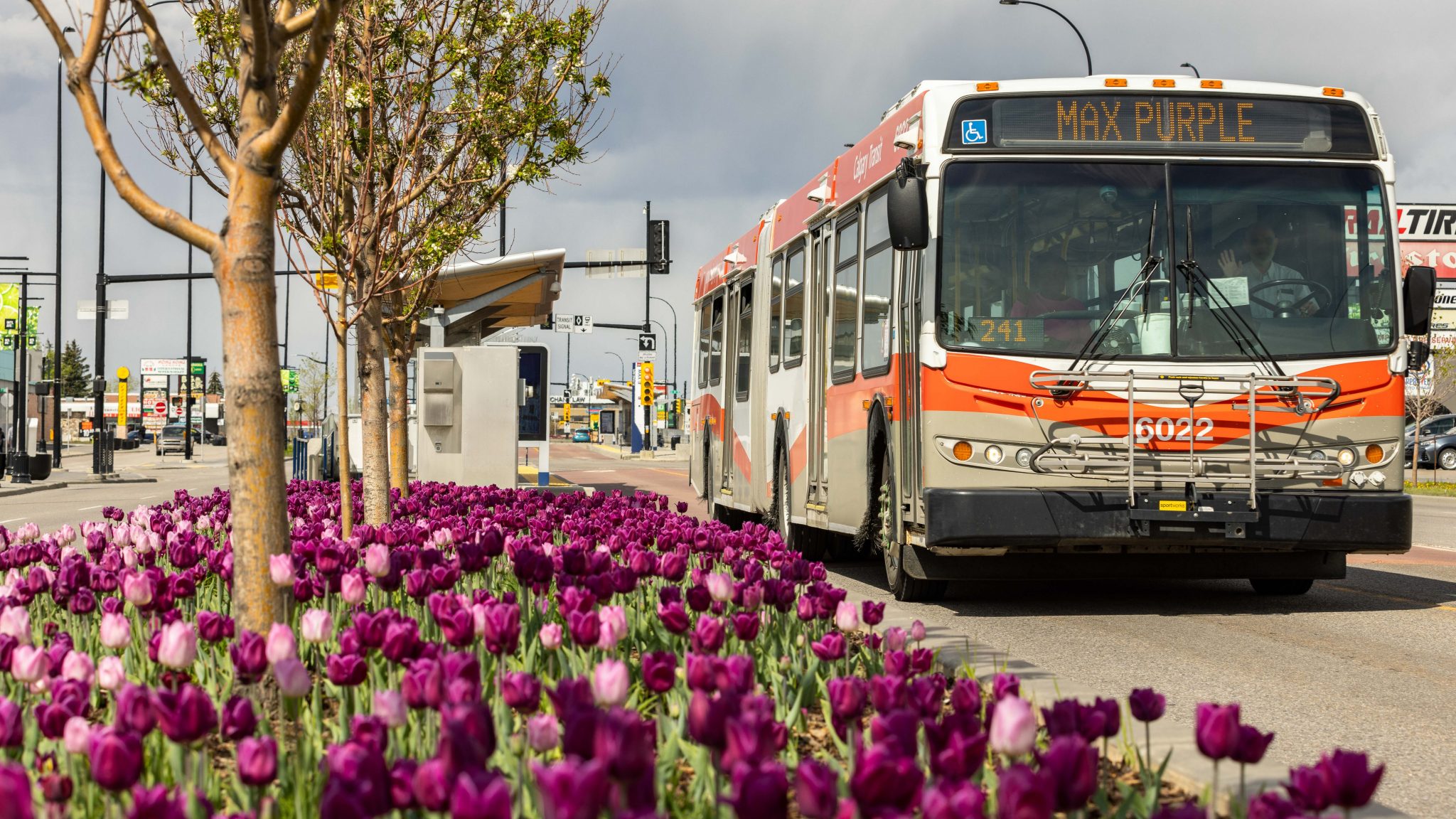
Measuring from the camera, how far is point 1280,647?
29.7 ft

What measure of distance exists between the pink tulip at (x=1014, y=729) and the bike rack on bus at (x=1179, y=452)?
22.2 ft

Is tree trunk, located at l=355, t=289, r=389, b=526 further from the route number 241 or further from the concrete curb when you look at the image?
the route number 241

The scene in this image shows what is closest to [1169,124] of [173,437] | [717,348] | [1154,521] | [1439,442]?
[1154,521]

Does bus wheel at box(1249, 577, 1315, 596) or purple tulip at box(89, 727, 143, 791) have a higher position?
purple tulip at box(89, 727, 143, 791)

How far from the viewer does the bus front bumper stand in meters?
9.71

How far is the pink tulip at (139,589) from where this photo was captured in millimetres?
5461

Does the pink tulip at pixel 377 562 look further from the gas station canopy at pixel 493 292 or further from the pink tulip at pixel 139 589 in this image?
the gas station canopy at pixel 493 292

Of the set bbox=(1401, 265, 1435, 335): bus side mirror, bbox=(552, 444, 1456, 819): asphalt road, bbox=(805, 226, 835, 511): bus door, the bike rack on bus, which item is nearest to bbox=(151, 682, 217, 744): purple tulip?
bbox=(552, 444, 1456, 819): asphalt road

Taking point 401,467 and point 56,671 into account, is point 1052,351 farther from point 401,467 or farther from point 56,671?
point 401,467

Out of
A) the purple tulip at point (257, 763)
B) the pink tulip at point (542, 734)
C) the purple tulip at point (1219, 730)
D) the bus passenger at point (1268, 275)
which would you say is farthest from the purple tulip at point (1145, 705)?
the bus passenger at point (1268, 275)

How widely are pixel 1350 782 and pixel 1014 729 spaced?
2.00ft

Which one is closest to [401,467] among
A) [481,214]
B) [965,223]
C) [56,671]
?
[481,214]

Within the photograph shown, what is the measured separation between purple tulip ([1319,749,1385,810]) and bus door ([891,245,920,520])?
23.7 ft

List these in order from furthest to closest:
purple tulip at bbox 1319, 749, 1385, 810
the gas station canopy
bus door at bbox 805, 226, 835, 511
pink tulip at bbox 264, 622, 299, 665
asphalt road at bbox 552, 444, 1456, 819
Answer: the gas station canopy
bus door at bbox 805, 226, 835, 511
asphalt road at bbox 552, 444, 1456, 819
pink tulip at bbox 264, 622, 299, 665
purple tulip at bbox 1319, 749, 1385, 810
